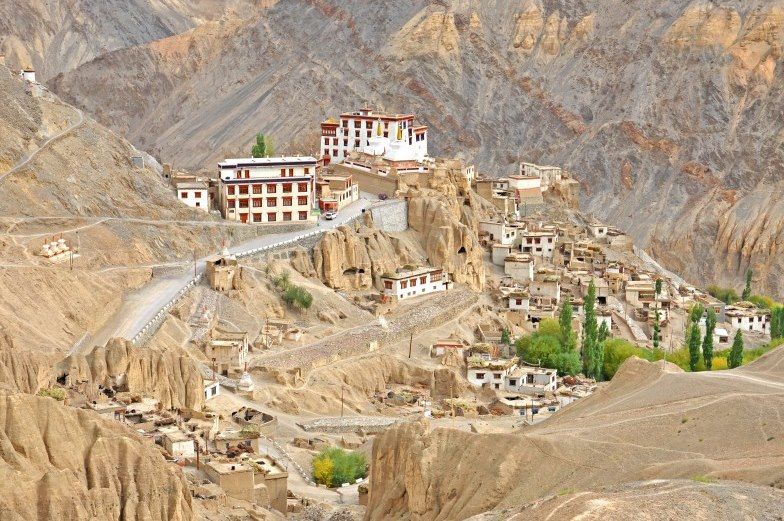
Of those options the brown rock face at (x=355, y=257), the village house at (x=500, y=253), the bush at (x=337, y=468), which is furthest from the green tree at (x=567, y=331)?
the bush at (x=337, y=468)

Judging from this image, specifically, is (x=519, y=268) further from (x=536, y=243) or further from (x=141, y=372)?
A: (x=141, y=372)

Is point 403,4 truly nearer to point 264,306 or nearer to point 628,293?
point 628,293

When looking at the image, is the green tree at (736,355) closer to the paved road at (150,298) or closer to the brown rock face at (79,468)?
the paved road at (150,298)

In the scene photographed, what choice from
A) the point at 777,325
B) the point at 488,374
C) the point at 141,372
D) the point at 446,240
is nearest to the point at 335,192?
the point at 446,240

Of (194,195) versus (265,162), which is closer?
(194,195)

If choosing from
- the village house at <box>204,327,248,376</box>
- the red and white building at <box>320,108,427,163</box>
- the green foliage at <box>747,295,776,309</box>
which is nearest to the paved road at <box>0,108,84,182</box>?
the village house at <box>204,327,248,376</box>

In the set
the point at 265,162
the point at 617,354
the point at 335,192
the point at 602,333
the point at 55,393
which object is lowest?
the point at 617,354
